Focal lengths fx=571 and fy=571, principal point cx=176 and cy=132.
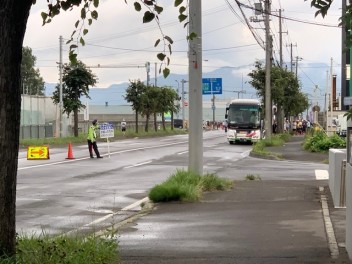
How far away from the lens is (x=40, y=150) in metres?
→ 26.0

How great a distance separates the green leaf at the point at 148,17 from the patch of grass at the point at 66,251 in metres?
2.37

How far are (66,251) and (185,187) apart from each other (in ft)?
20.5

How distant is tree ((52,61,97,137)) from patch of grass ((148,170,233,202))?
108 ft

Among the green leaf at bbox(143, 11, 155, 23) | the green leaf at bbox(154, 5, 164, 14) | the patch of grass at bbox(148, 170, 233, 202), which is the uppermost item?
the green leaf at bbox(154, 5, 164, 14)

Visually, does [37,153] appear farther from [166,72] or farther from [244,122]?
[166,72]

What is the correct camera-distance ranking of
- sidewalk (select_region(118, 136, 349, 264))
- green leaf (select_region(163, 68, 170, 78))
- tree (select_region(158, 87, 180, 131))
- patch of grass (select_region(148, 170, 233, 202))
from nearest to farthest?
green leaf (select_region(163, 68, 170, 78)), sidewalk (select_region(118, 136, 349, 264)), patch of grass (select_region(148, 170, 233, 202)), tree (select_region(158, 87, 180, 131))

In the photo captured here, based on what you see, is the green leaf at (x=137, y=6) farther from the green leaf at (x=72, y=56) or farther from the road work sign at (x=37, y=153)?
the road work sign at (x=37, y=153)

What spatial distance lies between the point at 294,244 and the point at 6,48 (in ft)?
14.5

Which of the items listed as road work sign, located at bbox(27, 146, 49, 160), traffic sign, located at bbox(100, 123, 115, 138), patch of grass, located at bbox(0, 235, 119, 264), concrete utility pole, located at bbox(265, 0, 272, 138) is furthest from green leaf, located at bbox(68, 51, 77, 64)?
concrete utility pole, located at bbox(265, 0, 272, 138)

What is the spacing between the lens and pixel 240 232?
329 inches

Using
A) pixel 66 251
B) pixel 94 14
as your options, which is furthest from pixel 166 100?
pixel 94 14

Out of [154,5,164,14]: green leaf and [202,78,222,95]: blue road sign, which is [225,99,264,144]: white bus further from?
[154,5,164,14]: green leaf

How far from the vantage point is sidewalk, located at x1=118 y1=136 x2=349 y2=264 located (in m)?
6.80

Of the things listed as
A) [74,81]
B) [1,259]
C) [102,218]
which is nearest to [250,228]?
[102,218]
